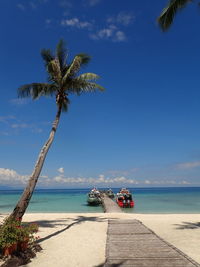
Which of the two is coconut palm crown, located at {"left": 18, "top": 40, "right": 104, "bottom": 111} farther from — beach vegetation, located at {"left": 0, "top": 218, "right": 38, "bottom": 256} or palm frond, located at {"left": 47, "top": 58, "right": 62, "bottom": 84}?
beach vegetation, located at {"left": 0, "top": 218, "right": 38, "bottom": 256}

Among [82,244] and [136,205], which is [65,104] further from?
[136,205]

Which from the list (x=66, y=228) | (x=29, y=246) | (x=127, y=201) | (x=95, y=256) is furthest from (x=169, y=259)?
(x=127, y=201)

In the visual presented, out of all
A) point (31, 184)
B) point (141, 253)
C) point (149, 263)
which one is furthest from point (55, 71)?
point (149, 263)

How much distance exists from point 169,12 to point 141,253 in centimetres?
1114

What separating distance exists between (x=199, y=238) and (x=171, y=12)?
1074 centimetres

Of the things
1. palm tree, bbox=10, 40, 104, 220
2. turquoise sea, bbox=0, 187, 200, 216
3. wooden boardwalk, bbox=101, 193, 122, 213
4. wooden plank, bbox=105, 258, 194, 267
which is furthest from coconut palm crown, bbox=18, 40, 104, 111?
turquoise sea, bbox=0, 187, 200, 216

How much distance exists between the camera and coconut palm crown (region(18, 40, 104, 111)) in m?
13.8

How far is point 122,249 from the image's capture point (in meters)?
8.62

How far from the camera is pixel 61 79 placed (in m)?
13.9

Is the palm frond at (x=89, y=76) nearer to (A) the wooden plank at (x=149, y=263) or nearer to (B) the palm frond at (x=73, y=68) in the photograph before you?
(B) the palm frond at (x=73, y=68)

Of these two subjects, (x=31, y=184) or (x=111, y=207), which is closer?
(x=31, y=184)

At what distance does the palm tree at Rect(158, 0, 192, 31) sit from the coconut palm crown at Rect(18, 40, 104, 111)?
4.44 metres

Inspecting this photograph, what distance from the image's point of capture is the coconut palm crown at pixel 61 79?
1379 centimetres

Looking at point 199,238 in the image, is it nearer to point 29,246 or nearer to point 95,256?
point 95,256
